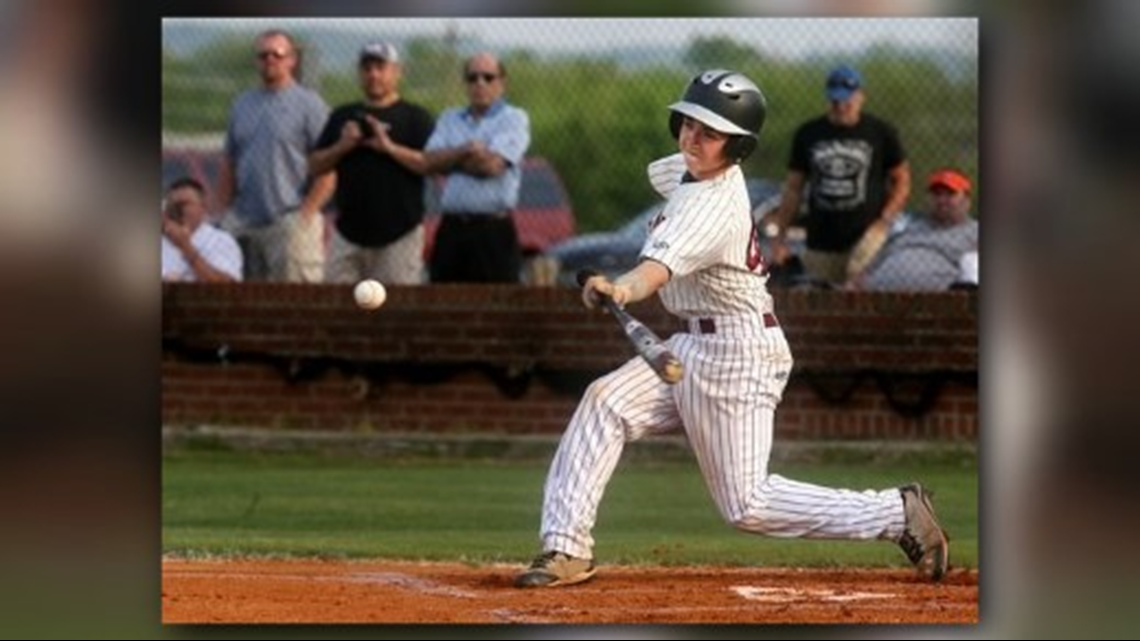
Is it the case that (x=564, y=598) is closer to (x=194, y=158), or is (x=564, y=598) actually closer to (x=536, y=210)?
(x=536, y=210)

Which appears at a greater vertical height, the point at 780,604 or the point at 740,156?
the point at 740,156

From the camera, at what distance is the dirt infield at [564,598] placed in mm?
9328

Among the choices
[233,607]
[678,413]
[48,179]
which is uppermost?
[48,179]

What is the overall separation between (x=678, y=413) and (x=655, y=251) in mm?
632

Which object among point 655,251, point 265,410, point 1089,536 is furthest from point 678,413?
point 265,410

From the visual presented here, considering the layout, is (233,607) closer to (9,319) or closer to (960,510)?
(9,319)

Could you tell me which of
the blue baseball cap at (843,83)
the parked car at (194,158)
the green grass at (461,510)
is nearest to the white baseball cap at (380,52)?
the parked car at (194,158)

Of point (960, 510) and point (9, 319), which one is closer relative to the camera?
point (9, 319)

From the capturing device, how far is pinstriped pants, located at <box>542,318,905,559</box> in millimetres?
9055

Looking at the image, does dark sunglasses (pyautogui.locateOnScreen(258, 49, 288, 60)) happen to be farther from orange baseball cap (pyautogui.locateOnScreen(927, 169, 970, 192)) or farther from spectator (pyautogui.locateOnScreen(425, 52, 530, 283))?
orange baseball cap (pyautogui.locateOnScreen(927, 169, 970, 192))

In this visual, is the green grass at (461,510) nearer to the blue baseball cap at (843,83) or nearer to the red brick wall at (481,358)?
the red brick wall at (481,358)

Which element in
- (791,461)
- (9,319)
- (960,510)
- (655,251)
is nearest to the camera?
(655,251)

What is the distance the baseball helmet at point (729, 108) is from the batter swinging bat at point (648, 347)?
73 centimetres

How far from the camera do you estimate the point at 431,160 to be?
11547 mm
